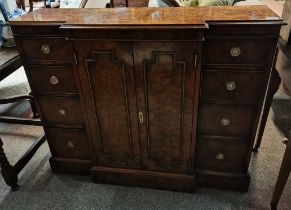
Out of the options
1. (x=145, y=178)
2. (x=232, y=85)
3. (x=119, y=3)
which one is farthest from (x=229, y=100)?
(x=119, y=3)

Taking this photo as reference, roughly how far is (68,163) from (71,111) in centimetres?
40

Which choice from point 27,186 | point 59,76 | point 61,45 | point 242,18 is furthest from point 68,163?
point 242,18

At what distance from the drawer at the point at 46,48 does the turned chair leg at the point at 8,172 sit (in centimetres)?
59

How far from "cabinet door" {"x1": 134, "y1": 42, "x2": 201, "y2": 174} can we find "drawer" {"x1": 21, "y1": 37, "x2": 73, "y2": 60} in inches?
14.2

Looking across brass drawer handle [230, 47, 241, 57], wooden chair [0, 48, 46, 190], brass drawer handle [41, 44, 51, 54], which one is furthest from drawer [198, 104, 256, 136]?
wooden chair [0, 48, 46, 190]

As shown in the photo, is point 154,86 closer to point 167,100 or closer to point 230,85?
point 167,100

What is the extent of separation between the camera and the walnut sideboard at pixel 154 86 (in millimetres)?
1112

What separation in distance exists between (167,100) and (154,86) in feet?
0.32

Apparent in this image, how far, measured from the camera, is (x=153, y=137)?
140 cm

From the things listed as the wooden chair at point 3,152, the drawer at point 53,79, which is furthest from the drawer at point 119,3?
the drawer at point 53,79

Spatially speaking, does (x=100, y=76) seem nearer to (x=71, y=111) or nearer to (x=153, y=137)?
(x=71, y=111)

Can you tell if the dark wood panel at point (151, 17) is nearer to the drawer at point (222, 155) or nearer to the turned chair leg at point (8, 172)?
the drawer at point (222, 155)

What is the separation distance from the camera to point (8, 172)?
1550 millimetres

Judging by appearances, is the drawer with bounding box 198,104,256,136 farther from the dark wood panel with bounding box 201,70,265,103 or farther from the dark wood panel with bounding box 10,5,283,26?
the dark wood panel with bounding box 10,5,283,26
